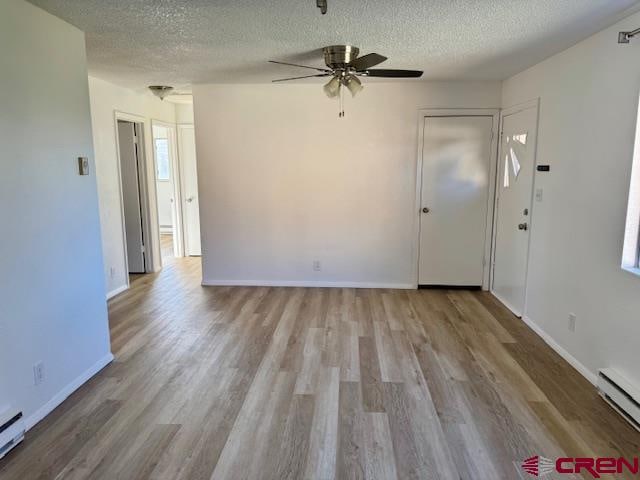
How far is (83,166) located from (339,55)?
2038 millimetres

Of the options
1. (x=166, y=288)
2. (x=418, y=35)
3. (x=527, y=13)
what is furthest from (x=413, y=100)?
(x=166, y=288)

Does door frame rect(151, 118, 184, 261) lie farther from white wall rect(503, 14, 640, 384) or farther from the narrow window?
the narrow window

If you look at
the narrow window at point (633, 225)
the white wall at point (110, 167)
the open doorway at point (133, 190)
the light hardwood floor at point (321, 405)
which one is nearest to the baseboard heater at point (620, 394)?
the light hardwood floor at point (321, 405)

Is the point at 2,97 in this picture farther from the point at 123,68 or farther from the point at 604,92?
the point at 604,92

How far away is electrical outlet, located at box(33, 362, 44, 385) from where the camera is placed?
237cm

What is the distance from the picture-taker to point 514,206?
4184mm

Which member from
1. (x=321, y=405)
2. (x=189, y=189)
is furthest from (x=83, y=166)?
(x=189, y=189)

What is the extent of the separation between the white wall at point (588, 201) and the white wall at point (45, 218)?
3492mm

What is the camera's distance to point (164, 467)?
2.00m

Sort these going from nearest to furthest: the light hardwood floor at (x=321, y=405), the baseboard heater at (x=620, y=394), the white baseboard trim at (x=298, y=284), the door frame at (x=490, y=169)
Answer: the light hardwood floor at (x=321, y=405)
the baseboard heater at (x=620, y=394)
the door frame at (x=490, y=169)
the white baseboard trim at (x=298, y=284)

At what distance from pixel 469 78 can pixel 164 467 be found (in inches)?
175

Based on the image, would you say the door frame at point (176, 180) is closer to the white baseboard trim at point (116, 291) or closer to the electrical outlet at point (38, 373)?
the white baseboard trim at point (116, 291)

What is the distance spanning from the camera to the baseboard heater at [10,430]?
207cm

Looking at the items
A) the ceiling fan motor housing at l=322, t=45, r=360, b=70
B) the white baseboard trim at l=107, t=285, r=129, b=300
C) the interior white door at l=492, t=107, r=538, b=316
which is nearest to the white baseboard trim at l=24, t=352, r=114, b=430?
the white baseboard trim at l=107, t=285, r=129, b=300
